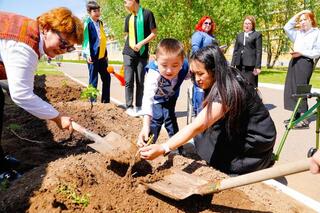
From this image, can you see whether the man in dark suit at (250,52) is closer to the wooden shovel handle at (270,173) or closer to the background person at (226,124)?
the background person at (226,124)

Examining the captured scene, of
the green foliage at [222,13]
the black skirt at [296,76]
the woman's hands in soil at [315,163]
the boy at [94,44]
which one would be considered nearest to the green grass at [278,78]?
the green foliage at [222,13]

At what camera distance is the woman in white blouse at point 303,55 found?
6375 millimetres

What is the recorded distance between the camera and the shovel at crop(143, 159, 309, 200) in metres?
2.14

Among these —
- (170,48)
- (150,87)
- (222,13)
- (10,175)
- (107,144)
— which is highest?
(222,13)

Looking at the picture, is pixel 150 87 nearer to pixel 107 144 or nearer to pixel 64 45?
pixel 107 144

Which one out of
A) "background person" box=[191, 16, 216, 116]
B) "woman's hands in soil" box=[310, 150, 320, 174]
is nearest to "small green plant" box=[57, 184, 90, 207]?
"woman's hands in soil" box=[310, 150, 320, 174]

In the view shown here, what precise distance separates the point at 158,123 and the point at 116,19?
29287 mm

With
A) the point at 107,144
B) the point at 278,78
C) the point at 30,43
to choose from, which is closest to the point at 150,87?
the point at 107,144

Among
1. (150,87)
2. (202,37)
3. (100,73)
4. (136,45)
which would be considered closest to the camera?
(150,87)

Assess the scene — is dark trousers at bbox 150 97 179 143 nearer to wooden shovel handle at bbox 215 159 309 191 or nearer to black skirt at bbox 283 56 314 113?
wooden shovel handle at bbox 215 159 309 191

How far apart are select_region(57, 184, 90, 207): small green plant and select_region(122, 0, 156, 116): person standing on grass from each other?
3.85 metres

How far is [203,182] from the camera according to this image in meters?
2.99

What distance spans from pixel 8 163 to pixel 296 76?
16.7ft

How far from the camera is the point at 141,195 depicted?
2.97m
